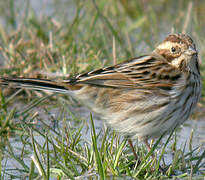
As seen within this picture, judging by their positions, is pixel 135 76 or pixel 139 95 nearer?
pixel 139 95

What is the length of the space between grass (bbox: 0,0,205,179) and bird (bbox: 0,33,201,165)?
17cm

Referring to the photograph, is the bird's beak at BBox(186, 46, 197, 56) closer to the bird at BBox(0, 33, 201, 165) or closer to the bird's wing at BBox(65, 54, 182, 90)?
the bird at BBox(0, 33, 201, 165)

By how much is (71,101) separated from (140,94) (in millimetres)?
1572

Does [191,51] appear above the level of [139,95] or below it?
above

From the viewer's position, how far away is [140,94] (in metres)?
4.41

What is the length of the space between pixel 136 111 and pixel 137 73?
1.24ft

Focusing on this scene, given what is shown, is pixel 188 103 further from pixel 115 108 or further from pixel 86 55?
pixel 86 55

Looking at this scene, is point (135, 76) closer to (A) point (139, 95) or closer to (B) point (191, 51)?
(A) point (139, 95)

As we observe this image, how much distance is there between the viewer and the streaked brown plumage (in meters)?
4.34

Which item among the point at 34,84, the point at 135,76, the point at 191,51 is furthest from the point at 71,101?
the point at 191,51

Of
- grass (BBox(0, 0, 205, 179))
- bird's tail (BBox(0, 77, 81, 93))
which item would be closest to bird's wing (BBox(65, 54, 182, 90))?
bird's tail (BBox(0, 77, 81, 93))

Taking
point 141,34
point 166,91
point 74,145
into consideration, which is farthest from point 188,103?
point 141,34

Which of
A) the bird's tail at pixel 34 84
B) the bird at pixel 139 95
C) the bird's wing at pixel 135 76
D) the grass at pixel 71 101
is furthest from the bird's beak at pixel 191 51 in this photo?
the bird's tail at pixel 34 84

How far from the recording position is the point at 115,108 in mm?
4422
